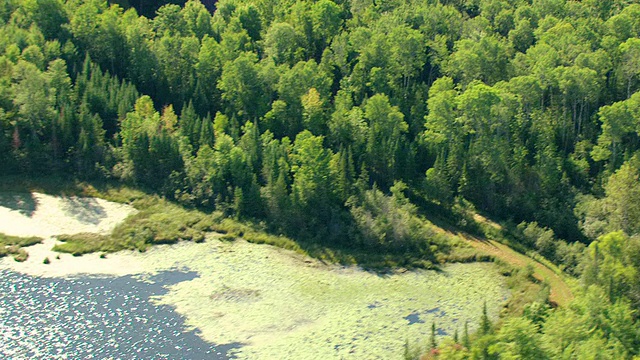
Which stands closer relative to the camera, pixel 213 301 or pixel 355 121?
pixel 213 301

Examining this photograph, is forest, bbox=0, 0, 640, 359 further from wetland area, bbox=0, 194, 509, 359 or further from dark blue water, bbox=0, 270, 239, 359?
dark blue water, bbox=0, 270, 239, 359

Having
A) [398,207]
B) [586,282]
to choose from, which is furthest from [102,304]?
[586,282]

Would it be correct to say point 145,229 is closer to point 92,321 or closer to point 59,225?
point 59,225

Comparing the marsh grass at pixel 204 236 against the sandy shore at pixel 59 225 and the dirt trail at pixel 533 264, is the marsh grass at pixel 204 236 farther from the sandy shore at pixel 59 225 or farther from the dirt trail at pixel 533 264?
the dirt trail at pixel 533 264

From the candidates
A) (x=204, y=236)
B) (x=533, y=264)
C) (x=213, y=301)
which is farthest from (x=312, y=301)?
(x=533, y=264)

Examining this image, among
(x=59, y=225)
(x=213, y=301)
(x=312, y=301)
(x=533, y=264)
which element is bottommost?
(x=213, y=301)

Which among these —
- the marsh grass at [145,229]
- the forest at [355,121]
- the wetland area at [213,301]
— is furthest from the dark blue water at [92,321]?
the forest at [355,121]

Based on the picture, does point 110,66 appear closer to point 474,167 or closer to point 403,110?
point 403,110
